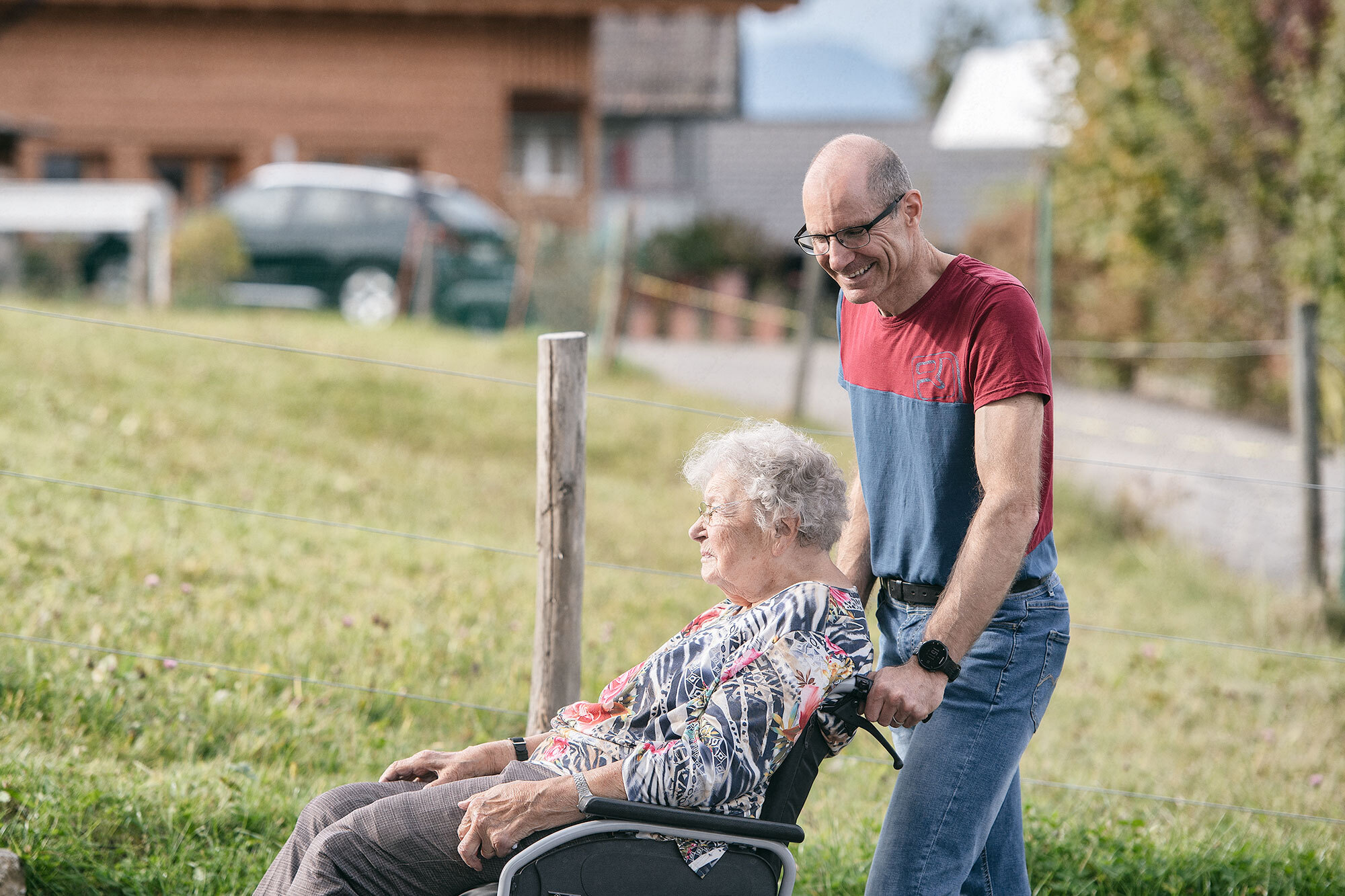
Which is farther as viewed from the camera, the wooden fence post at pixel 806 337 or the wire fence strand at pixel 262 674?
the wooden fence post at pixel 806 337

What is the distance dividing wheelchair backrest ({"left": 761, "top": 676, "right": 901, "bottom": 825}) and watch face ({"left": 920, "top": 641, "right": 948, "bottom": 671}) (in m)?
0.13

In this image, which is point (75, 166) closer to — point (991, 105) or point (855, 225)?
point (991, 105)

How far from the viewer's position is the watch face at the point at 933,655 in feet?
7.77

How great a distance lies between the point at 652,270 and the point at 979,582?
20.8m

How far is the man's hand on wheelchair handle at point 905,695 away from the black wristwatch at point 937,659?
0.01 meters

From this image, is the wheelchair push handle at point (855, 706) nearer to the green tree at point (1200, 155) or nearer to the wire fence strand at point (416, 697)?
the wire fence strand at point (416, 697)

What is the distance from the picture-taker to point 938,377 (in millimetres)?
2484

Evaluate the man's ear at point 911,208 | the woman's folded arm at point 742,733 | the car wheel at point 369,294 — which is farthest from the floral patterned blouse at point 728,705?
the car wheel at point 369,294

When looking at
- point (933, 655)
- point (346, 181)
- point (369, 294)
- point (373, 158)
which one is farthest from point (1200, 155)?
point (373, 158)

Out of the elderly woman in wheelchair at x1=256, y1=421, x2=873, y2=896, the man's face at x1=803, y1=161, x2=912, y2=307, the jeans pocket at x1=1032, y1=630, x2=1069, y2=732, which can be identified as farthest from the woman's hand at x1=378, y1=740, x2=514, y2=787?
the man's face at x1=803, y1=161, x2=912, y2=307

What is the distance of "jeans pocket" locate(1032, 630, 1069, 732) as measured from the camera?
8.38ft

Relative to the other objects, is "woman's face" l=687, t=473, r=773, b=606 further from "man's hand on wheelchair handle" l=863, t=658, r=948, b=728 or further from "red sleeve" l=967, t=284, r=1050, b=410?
"red sleeve" l=967, t=284, r=1050, b=410

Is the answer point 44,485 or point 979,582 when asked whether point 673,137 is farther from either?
point 979,582

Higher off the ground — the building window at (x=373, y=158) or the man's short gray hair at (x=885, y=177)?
the building window at (x=373, y=158)
